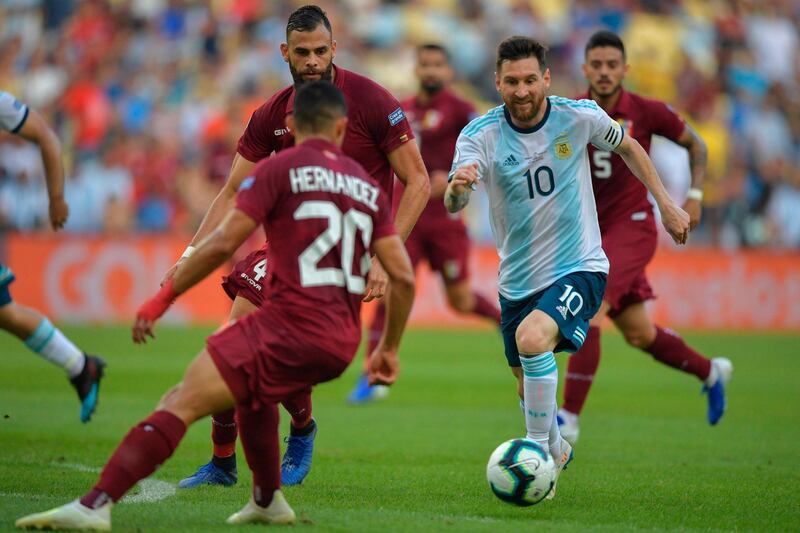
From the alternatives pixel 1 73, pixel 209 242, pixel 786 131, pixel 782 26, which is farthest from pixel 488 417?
pixel 782 26

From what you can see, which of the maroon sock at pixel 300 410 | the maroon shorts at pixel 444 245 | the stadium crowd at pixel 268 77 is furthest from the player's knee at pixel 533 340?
the stadium crowd at pixel 268 77

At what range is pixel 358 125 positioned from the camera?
748 centimetres

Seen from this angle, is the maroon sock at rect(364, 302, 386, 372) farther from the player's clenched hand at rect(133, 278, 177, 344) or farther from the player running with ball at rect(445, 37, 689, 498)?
the player's clenched hand at rect(133, 278, 177, 344)

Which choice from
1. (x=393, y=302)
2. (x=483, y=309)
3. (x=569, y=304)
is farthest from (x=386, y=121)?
(x=483, y=309)

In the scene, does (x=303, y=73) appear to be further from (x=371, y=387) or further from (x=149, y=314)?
(x=371, y=387)

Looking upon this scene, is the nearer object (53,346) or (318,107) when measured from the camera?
(318,107)

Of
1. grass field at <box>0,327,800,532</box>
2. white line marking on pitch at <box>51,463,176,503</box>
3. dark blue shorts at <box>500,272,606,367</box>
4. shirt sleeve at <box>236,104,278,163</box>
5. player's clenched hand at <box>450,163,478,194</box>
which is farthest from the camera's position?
shirt sleeve at <box>236,104,278,163</box>

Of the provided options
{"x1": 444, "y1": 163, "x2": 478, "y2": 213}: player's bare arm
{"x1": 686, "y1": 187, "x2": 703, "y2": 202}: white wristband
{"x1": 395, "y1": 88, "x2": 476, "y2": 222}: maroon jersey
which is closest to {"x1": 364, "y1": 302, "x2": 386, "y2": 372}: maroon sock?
{"x1": 395, "y1": 88, "x2": 476, "y2": 222}: maroon jersey

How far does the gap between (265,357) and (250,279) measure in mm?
1817

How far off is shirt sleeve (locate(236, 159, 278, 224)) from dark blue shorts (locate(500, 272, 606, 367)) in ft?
7.04

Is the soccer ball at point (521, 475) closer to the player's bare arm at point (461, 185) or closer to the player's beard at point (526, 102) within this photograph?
the player's bare arm at point (461, 185)

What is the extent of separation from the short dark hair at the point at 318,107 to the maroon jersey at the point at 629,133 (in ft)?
13.4

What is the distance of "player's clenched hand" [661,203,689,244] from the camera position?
7.09 meters

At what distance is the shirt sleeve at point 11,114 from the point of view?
7.51 meters
